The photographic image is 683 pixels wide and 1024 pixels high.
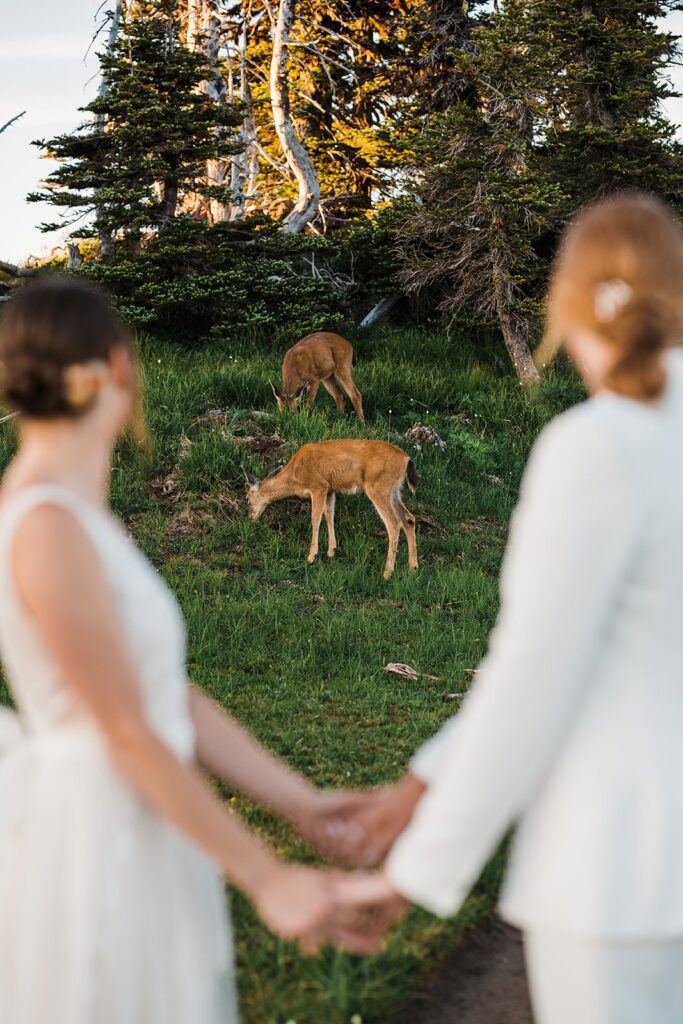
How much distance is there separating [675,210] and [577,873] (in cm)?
1956

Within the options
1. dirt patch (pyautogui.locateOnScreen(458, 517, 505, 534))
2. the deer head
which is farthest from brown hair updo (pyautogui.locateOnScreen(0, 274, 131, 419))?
dirt patch (pyautogui.locateOnScreen(458, 517, 505, 534))

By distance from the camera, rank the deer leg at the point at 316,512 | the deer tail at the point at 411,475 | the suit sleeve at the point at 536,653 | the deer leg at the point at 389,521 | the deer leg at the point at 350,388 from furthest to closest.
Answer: the deer leg at the point at 350,388, the deer tail at the point at 411,475, the deer leg at the point at 316,512, the deer leg at the point at 389,521, the suit sleeve at the point at 536,653

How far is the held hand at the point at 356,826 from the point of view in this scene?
235 cm

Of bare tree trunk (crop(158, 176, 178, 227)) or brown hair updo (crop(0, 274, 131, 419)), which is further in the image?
bare tree trunk (crop(158, 176, 178, 227))

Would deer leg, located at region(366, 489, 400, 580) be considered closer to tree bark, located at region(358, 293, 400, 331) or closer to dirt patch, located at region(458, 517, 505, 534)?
dirt patch, located at region(458, 517, 505, 534)

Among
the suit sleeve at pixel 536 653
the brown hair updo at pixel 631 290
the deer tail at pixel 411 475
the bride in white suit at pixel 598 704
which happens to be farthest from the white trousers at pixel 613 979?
the deer tail at pixel 411 475

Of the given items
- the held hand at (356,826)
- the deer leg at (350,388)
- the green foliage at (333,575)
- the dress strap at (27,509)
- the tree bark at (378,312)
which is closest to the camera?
the dress strap at (27,509)

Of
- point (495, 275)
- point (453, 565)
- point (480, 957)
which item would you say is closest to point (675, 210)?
point (495, 275)

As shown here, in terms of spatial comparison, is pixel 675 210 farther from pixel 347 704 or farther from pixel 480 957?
pixel 480 957

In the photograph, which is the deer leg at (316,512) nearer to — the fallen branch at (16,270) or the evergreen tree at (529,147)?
the evergreen tree at (529,147)

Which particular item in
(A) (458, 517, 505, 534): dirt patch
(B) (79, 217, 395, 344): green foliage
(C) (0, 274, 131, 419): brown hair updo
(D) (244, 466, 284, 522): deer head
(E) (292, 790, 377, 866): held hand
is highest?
(C) (0, 274, 131, 419): brown hair updo

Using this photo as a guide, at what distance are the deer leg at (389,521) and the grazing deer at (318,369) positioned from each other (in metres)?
3.24

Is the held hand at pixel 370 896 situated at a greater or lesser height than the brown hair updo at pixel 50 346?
lesser

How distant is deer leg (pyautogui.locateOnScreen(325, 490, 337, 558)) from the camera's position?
42.2ft
